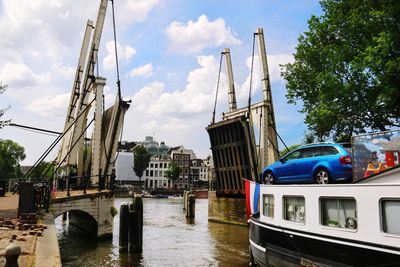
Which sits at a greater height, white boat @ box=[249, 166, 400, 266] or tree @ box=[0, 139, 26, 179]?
tree @ box=[0, 139, 26, 179]

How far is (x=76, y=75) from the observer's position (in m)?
31.9

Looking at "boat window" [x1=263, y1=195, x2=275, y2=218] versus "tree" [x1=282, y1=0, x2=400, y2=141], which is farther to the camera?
"tree" [x1=282, y1=0, x2=400, y2=141]

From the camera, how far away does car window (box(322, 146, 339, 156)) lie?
1196cm

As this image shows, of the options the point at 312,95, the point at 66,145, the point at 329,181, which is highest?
the point at 312,95

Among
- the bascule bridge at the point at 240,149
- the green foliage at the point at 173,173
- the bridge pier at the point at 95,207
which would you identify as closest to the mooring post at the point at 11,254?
the bridge pier at the point at 95,207

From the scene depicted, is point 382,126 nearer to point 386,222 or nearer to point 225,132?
point 225,132

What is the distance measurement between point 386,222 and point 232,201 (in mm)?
23767

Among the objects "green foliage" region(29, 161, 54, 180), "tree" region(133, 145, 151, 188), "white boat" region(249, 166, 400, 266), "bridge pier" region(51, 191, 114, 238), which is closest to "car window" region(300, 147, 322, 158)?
"white boat" region(249, 166, 400, 266)

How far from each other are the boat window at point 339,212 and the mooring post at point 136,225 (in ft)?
33.3

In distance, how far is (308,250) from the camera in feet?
34.0

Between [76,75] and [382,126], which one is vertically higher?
[76,75]

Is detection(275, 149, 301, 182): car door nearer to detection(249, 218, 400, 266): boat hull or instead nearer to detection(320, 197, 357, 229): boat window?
detection(249, 218, 400, 266): boat hull

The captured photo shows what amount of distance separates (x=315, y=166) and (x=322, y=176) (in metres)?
0.47

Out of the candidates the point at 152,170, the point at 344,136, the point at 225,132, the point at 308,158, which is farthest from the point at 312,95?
the point at 152,170
